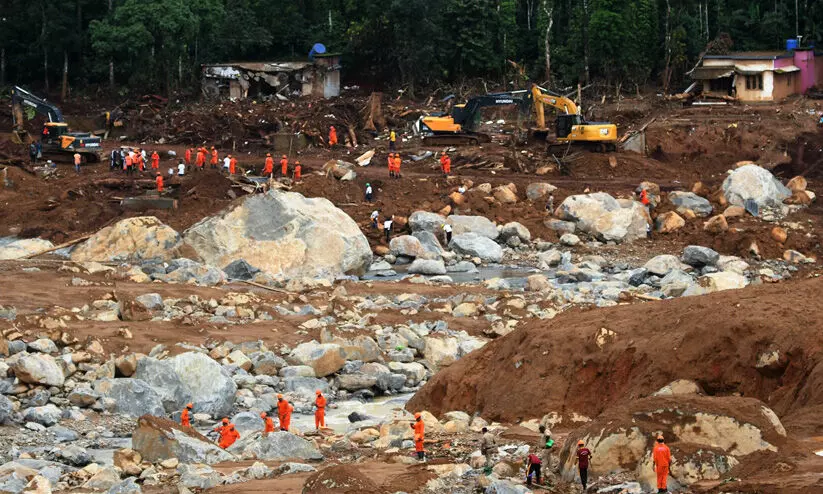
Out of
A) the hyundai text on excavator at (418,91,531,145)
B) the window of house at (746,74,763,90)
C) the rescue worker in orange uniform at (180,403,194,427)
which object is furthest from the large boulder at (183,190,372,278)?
the window of house at (746,74,763,90)

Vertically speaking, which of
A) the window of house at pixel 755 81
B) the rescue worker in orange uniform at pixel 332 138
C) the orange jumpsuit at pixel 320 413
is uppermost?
the window of house at pixel 755 81

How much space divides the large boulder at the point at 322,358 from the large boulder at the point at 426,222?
11974 mm

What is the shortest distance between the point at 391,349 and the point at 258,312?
3.50m

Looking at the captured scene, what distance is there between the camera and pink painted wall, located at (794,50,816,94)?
162 feet

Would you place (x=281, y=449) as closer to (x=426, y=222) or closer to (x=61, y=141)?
(x=426, y=222)

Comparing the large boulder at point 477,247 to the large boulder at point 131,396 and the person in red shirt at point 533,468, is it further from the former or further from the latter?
the person in red shirt at point 533,468

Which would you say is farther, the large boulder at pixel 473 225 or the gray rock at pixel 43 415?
the large boulder at pixel 473 225

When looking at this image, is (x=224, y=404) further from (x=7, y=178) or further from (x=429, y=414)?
(x=7, y=178)

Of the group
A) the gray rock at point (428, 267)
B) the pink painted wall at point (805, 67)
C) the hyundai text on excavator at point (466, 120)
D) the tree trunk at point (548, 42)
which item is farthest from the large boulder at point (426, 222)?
the pink painted wall at point (805, 67)

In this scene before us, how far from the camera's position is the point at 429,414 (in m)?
19.5

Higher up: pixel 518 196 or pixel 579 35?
pixel 579 35

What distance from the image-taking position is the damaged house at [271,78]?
5338 centimetres

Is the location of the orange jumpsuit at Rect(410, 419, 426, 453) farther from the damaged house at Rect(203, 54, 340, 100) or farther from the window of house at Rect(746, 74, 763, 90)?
the damaged house at Rect(203, 54, 340, 100)

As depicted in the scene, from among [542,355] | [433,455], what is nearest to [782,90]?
[542,355]
